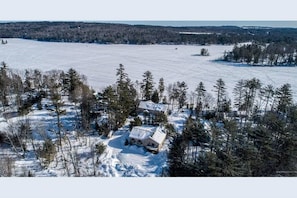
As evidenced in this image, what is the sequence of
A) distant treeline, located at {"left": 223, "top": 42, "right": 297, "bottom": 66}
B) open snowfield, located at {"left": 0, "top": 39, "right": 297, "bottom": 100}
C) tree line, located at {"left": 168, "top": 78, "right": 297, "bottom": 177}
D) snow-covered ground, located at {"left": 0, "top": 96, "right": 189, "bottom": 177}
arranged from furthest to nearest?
1. distant treeline, located at {"left": 223, "top": 42, "right": 297, "bottom": 66}
2. open snowfield, located at {"left": 0, "top": 39, "right": 297, "bottom": 100}
3. snow-covered ground, located at {"left": 0, "top": 96, "right": 189, "bottom": 177}
4. tree line, located at {"left": 168, "top": 78, "right": 297, "bottom": 177}

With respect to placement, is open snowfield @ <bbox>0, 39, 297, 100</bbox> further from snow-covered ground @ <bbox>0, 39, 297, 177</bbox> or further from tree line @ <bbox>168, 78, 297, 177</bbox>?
tree line @ <bbox>168, 78, 297, 177</bbox>

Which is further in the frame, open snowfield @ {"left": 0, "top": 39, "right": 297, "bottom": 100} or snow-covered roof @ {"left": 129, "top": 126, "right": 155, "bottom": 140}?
open snowfield @ {"left": 0, "top": 39, "right": 297, "bottom": 100}

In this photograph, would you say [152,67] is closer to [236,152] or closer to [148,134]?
[148,134]

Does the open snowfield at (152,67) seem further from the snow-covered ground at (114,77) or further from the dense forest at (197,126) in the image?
the dense forest at (197,126)

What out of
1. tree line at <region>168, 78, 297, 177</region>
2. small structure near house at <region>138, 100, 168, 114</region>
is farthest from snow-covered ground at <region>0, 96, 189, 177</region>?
tree line at <region>168, 78, 297, 177</region>

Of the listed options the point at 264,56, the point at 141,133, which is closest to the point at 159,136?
the point at 141,133

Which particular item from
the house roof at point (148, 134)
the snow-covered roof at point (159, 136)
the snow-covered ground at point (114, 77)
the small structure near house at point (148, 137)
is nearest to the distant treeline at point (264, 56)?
the snow-covered ground at point (114, 77)

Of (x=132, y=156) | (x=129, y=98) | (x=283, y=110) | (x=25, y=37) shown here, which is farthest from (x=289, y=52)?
(x=25, y=37)
